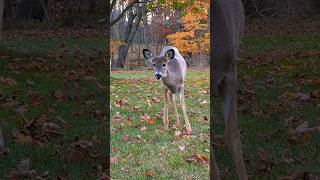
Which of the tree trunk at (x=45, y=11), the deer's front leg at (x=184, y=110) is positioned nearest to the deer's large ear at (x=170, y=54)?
the deer's front leg at (x=184, y=110)

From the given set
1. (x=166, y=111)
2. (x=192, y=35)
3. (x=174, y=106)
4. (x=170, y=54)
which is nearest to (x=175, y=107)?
(x=174, y=106)

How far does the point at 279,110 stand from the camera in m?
6.23

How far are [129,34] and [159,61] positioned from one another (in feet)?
1.19

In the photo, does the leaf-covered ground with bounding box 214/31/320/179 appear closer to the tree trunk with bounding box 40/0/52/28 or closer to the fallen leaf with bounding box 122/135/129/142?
the fallen leaf with bounding box 122/135/129/142

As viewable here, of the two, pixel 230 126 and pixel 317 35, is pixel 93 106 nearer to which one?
pixel 230 126

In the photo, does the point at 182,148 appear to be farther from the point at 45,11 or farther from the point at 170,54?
the point at 45,11

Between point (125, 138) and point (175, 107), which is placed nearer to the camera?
point (125, 138)

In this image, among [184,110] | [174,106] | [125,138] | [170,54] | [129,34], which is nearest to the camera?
[125,138]

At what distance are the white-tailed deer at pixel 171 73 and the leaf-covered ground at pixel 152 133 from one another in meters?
0.08

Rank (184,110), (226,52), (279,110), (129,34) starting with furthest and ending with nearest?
(279,110) < (184,110) < (129,34) < (226,52)

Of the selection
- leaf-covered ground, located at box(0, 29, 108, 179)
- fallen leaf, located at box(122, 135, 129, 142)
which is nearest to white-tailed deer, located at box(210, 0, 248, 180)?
leaf-covered ground, located at box(0, 29, 108, 179)

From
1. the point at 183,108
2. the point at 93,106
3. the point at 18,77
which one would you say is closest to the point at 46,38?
the point at 18,77

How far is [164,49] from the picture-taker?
217 inches

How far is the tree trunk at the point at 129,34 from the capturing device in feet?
17.6
